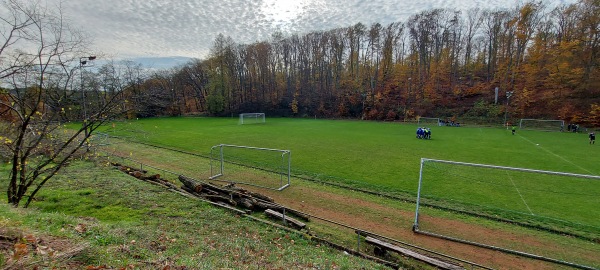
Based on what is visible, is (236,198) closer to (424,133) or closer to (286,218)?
(286,218)

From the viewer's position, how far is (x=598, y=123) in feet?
111

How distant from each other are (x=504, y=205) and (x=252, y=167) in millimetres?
12340

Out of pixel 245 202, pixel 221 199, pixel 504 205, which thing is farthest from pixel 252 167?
pixel 504 205

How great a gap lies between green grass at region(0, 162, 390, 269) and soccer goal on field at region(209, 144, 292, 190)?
4017mm

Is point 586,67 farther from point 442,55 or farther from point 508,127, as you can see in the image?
point 442,55

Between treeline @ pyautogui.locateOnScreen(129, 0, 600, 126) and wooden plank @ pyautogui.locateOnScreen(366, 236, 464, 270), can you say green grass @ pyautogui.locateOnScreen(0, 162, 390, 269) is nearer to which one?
wooden plank @ pyautogui.locateOnScreen(366, 236, 464, 270)

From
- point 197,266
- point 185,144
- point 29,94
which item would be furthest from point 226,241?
point 185,144

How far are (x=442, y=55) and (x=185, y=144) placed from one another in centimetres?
5791

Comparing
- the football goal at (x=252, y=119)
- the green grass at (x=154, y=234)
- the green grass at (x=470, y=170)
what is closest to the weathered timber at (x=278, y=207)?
the green grass at (x=154, y=234)

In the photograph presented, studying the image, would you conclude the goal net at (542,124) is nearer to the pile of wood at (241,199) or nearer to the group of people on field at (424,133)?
the group of people on field at (424,133)

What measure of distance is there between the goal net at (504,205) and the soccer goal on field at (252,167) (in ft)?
21.7

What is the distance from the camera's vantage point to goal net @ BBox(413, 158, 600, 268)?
7785 millimetres

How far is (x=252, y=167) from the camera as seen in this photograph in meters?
15.5

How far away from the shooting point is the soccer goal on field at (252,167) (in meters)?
12.6
